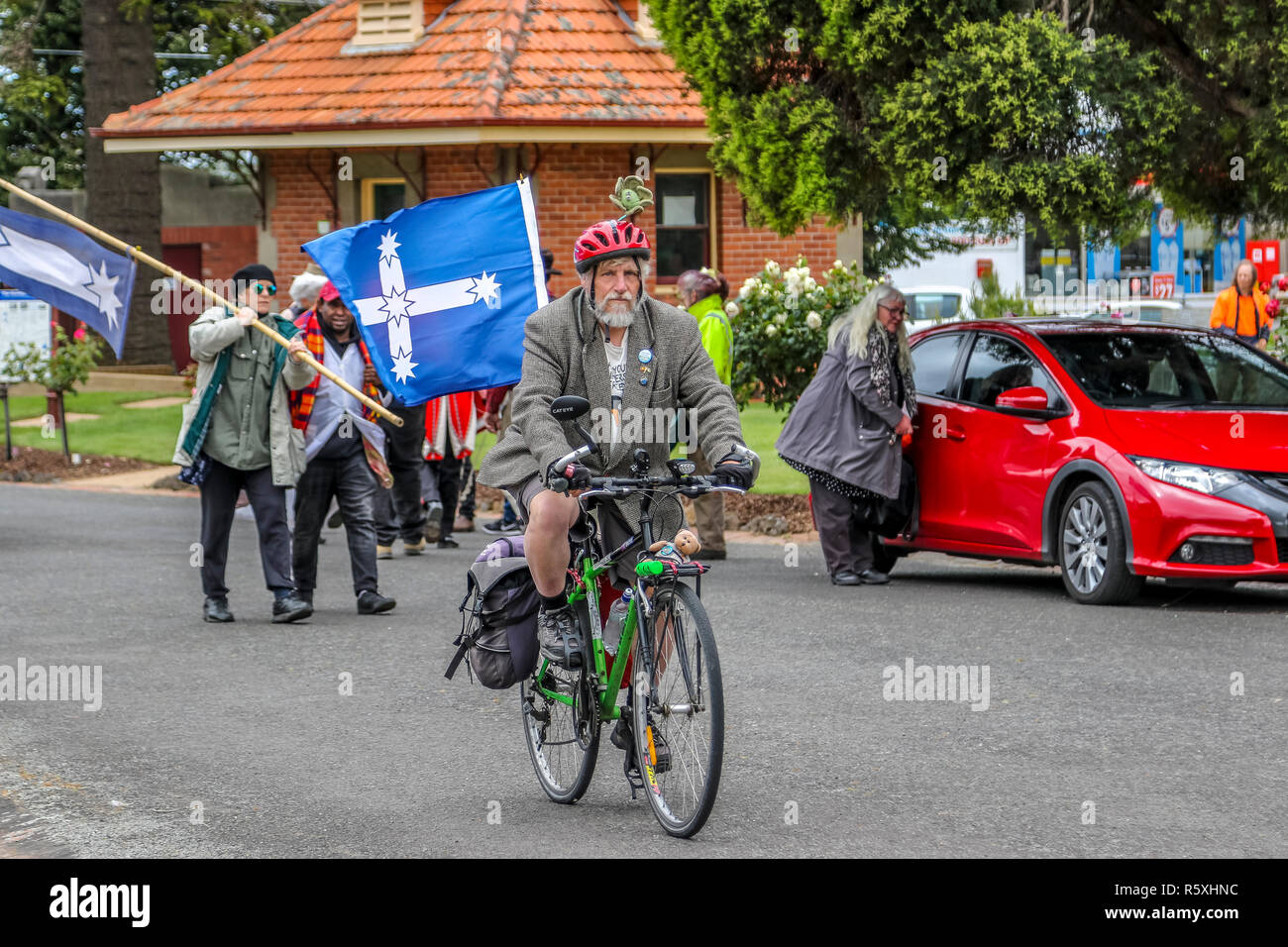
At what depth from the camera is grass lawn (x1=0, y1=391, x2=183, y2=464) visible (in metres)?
22.0

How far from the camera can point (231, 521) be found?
1038 centimetres

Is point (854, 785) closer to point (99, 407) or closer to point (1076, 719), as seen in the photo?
point (1076, 719)

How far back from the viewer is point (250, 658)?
923 centimetres

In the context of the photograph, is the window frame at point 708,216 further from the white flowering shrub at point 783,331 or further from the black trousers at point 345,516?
the black trousers at point 345,516

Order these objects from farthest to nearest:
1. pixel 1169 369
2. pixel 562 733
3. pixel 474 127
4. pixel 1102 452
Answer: pixel 474 127, pixel 1169 369, pixel 1102 452, pixel 562 733

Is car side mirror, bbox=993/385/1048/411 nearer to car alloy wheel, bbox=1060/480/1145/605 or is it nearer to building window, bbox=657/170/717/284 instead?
car alloy wheel, bbox=1060/480/1145/605

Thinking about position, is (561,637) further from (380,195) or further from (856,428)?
(380,195)

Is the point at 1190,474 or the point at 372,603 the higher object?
the point at 1190,474

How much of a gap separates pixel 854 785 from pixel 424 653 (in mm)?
3449

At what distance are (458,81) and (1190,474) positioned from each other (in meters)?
15.5

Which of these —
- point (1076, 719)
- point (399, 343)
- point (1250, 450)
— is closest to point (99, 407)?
point (399, 343)

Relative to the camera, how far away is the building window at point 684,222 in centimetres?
2497

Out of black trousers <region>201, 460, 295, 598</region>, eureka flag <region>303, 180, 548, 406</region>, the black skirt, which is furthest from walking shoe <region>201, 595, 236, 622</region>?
the black skirt

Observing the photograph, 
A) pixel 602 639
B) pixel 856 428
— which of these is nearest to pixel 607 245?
pixel 602 639
